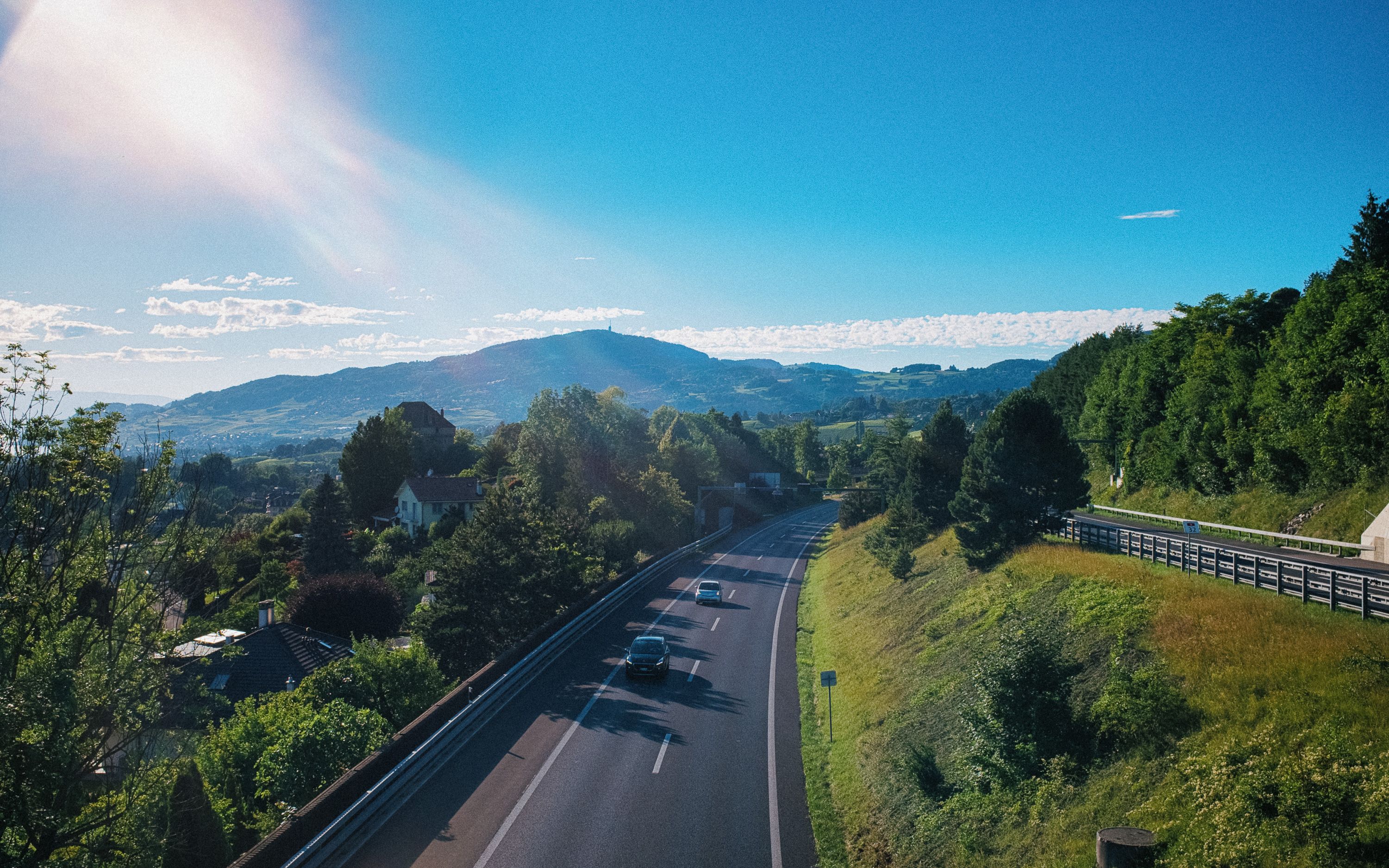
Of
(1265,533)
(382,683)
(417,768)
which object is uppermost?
(1265,533)

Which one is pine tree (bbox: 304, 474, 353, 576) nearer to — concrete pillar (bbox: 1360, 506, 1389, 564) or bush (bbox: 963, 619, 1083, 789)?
bush (bbox: 963, 619, 1083, 789)

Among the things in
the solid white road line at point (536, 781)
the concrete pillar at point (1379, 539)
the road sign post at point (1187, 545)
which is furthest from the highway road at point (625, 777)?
the concrete pillar at point (1379, 539)

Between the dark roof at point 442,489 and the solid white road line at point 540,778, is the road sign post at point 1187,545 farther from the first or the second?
the dark roof at point 442,489

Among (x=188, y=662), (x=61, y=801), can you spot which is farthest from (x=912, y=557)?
(x=61, y=801)

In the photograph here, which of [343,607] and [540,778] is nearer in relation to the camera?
[540,778]

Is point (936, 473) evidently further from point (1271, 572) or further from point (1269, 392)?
point (1271, 572)

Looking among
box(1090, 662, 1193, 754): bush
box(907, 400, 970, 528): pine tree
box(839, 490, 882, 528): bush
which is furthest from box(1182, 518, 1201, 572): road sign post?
box(839, 490, 882, 528): bush

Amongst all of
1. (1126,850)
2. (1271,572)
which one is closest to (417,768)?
(1126,850)
